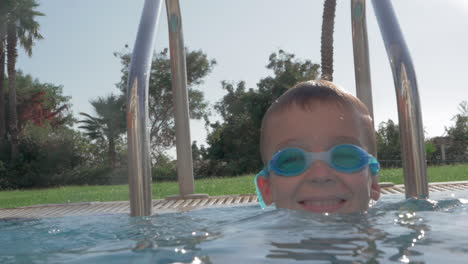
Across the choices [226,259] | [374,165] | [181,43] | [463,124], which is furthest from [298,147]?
[463,124]

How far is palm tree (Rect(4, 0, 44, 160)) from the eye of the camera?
79.2 ft

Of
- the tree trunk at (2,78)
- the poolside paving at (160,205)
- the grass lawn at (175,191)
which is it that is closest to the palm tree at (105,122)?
the tree trunk at (2,78)

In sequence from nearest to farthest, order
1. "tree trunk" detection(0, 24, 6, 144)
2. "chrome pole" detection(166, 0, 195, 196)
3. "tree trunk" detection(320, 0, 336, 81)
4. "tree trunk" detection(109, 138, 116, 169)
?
"chrome pole" detection(166, 0, 195, 196) < "tree trunk" detection(320, 0, 336, 81) < "tree trunk" detection(0, 24, 6, 144) < "tree trunk" detection(109, 138, 116, 169)

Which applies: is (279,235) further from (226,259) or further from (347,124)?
(347,124)

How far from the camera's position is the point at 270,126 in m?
2.61

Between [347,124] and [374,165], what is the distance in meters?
0.32

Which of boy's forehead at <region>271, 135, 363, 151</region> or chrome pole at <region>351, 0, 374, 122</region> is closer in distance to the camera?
boy's forehead at <region>271, 135, 363, 151</region>

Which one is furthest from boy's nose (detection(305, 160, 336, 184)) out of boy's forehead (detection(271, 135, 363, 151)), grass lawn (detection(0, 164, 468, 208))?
grass lawn (detection(0, 164, 468, 208))

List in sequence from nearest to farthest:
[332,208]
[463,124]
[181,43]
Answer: [332,208] → [181,43] → [463,124]

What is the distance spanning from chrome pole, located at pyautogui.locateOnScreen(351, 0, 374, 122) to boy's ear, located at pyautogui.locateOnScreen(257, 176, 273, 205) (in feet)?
5.42

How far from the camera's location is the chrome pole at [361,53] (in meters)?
4.18

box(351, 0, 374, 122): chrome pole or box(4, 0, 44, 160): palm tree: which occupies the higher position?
box(4, 0, 44, 160): palm tree

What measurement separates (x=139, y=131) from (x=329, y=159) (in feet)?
3.66

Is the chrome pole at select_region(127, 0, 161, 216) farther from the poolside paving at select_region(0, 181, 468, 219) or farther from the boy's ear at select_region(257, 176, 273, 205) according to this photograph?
Answer: the poolside paving at select_region(0, 181, 468, 219)
